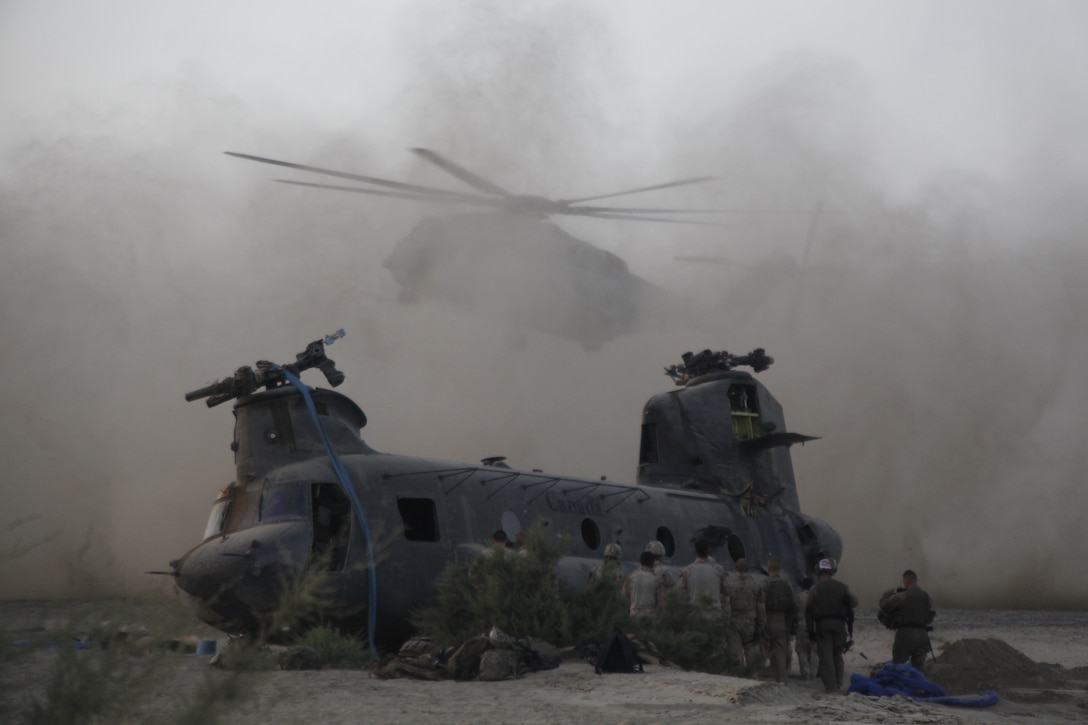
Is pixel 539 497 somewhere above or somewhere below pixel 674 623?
above

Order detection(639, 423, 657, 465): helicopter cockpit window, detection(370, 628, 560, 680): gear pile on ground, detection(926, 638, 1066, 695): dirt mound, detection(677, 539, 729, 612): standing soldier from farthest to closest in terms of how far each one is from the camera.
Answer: detection(639, 423, 657, 465): helicopter cockpit window → detection(677, 539, 729, 612): standing soldier → detection(926, 638, 1066, 695): dirt mound → detection(370, 628, 560, 680): gear pile on ground

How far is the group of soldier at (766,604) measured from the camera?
489 inches

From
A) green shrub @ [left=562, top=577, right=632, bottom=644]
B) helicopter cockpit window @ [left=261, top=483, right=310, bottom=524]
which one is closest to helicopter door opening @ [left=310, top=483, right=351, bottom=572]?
helicopter cockpit window @ [left=261, top=483, right=310, bottom=524]

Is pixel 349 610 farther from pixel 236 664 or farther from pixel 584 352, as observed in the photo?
pixel 584 352

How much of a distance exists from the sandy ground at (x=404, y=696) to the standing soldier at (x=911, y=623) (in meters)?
1.38

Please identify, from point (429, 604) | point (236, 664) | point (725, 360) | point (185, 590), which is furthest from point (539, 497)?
point (236, 664)

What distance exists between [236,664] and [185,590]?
27.6 ft

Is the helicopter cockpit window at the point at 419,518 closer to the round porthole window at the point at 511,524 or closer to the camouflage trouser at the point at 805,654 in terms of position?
the round porthole window at the point at 511,524

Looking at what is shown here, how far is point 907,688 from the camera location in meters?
11.1

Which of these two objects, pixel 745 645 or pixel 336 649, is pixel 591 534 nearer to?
pixel 745 645

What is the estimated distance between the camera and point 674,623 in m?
12.1

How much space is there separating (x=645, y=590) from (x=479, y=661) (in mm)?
2992

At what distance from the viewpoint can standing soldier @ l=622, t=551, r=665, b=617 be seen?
493 inches

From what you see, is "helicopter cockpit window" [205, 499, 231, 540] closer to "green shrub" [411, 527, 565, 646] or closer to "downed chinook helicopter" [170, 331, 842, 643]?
"downed chinook helicopter" [170, 331, 842, 643]
